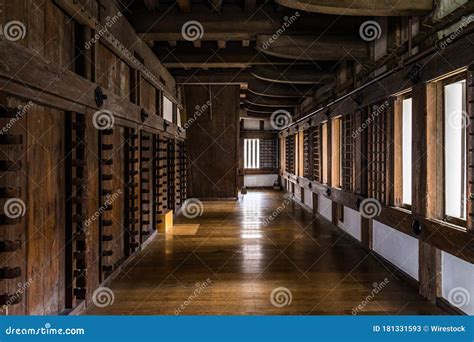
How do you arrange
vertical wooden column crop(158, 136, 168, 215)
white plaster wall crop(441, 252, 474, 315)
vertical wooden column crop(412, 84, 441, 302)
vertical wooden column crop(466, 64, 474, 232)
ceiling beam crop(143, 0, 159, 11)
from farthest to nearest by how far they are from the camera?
vertical wooden column crop(158, 136, 168, 215) < ceiling beam crop(143, 0, 159, 11) < vertical wooden column crop(412, 84, 441, 302) < white plaster wall crop(441, 252, 474, 315) < vertical wooden column crop(466, 64, 474, 232)

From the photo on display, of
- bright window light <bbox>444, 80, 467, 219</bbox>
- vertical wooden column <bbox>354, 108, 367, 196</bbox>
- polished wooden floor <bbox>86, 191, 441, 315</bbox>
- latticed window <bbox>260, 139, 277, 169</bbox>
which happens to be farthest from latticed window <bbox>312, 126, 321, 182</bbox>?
latticed window <bbox>260, 139, 277, 169</bbox>

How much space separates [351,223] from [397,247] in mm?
2321

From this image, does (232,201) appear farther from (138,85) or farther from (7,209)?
(7,209)

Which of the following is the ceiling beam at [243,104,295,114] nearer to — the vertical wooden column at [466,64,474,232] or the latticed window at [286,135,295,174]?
the latticed window at [286,135,295,174]

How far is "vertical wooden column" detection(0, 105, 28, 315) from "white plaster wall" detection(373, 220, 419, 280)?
398cm

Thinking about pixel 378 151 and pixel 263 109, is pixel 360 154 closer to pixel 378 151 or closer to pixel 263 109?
pixel 378 151

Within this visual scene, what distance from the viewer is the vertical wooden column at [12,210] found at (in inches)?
105

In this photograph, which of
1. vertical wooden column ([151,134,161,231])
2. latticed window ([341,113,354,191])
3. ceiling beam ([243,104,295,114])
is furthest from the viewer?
ceiling beam ([243,104,295,114])

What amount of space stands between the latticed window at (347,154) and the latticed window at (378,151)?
85 cm

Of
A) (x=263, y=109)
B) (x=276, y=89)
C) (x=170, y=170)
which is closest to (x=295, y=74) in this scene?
(x=276, y=89)

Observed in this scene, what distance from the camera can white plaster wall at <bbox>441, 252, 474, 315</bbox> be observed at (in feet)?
12.4

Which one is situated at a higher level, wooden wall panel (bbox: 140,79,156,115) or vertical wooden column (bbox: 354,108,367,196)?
wooden wall panel (bbox: 140,79,156,115)

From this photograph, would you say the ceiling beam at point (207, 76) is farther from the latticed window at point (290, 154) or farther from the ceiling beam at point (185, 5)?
the ceiling beam at point (185, 5)

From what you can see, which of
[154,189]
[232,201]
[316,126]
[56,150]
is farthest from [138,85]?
[232,201]
